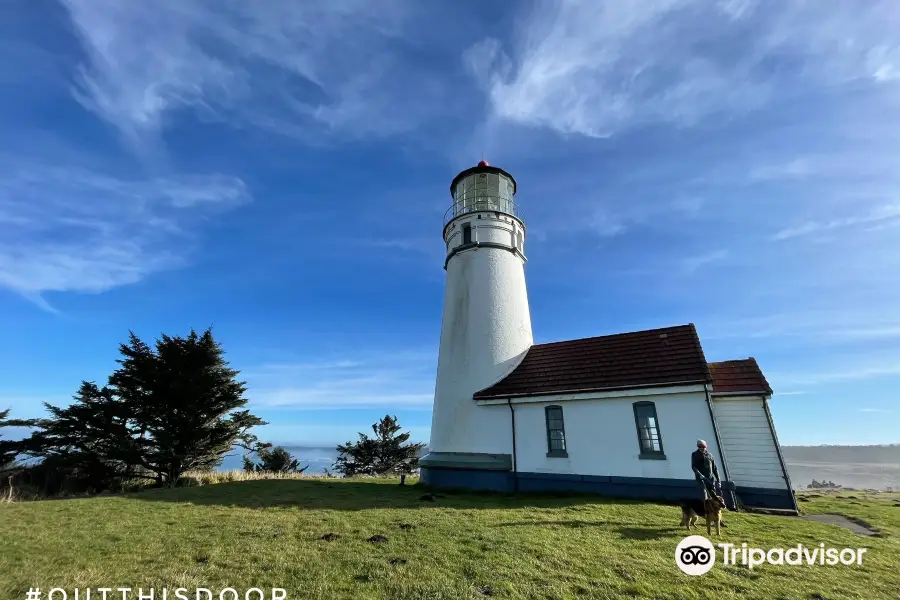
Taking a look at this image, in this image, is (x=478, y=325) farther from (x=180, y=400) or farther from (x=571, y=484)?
(x=180, y=400)

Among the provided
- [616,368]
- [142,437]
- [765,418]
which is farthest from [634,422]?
[142,437]

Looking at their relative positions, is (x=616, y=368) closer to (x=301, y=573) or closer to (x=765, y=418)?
(x=765, y=418)

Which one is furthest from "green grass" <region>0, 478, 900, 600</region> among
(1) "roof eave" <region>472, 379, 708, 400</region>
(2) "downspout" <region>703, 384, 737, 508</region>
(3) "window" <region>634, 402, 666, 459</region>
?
(1) "roof eave" <region>472, 379, 708, 400</region>

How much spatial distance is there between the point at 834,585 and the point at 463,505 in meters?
7.39

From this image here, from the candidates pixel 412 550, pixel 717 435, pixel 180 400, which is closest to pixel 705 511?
pixel 717 435

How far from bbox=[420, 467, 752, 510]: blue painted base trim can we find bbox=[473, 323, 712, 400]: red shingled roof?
2729mm

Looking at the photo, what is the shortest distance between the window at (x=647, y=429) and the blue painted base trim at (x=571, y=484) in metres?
0.80

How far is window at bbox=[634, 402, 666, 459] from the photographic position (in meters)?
12.0

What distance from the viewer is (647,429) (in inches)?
484

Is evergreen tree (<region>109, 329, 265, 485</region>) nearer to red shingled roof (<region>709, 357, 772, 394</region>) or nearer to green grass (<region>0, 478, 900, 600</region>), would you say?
green grass (<region>0, 478, 900, 600</region>)

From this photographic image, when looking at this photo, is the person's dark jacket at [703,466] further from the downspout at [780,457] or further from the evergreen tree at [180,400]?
the evergreen tree at [180,400]

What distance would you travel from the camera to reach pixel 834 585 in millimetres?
5082

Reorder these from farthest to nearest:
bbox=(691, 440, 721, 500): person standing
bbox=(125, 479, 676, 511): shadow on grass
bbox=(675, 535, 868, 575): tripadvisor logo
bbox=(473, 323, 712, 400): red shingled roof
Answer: bbox=(473, 323, 712, 400): red shingled roof
bbox=(125, 479, 676, 511): shadow on grass
bbox=(691, 440, 721, 500): person standing
bbox=(675, 535, 868, 575): tripadvisor logo

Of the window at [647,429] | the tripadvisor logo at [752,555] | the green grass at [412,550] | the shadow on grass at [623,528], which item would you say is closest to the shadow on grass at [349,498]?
the green grass at [412,550]
